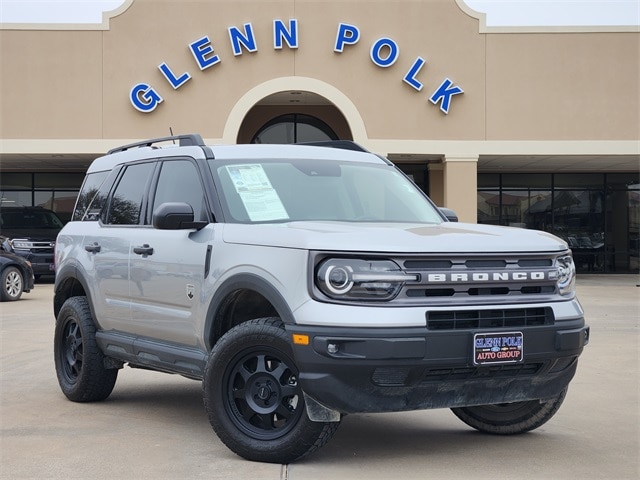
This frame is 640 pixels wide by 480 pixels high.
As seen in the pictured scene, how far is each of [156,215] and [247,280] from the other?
89 cm

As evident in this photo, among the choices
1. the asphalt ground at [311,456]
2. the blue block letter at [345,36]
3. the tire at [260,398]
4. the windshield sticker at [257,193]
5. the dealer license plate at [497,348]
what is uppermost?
the blue block letter at [345,36]

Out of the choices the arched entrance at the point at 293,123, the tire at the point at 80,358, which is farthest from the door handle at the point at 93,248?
the arched entrance at the point at 293,123

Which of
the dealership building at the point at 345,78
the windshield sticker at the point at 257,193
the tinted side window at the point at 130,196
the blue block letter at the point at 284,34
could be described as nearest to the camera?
the windshield sticker at the point at 257,193

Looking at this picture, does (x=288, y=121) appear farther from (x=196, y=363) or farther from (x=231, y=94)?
(x=196, y=363)

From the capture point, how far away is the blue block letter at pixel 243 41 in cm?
2575

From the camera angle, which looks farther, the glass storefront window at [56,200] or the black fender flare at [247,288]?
the glass storefront window at [56,200]

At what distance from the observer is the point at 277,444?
5.48 metres

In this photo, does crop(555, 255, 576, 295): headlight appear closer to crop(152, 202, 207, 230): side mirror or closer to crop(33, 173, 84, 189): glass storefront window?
crop(152, 202, 207, 230): side mirror

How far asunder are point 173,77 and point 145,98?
0.97 m

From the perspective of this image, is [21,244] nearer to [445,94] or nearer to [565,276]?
[445,94]

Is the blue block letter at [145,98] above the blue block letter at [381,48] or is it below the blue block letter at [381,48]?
below

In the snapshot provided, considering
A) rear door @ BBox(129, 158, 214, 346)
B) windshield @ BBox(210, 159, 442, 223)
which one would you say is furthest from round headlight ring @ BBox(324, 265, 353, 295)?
rear door @ BBox(129, 158, 214, 346)

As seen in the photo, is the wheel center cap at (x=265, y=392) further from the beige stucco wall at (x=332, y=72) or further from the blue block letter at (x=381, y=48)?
the blue block letter at (x=381, y=48)

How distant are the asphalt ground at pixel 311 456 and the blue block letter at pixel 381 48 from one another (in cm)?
1761
